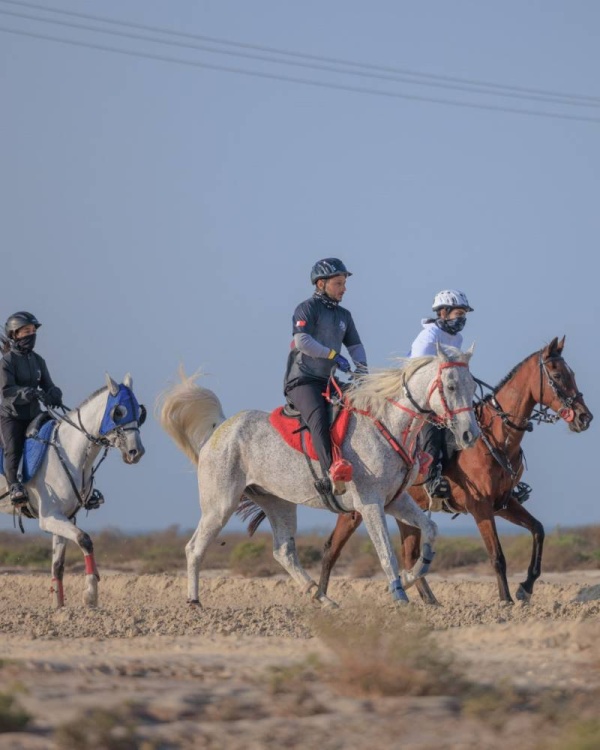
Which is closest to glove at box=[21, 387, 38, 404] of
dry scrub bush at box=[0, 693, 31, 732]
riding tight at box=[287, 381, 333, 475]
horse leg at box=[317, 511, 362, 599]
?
riding tight at box=[287, 381, 333, 475]

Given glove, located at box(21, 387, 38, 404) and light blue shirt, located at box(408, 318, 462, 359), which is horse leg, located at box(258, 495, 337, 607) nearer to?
light blue shirt, located at box(408, 318, 462, 359)

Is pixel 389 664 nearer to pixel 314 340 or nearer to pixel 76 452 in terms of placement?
pixel 314 340

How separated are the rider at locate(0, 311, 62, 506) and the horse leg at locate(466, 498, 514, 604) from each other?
4.69m

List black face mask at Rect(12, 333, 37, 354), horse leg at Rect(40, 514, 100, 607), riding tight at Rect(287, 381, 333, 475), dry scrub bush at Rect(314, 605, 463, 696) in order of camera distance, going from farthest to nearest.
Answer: black face mask at Rect(12, 333, 37, 354), horse leg at Rect(40, 514, 100, 607), riding tight at Rect(287, 381, 333, 475), dry scrub bush at Rect(314, 605, 463, 696)

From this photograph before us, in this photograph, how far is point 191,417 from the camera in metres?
14.5

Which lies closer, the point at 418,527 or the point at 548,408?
the point at 418,527

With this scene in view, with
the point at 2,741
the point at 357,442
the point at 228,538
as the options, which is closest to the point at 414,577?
the point at 357,442

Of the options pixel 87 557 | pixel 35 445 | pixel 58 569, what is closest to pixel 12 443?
pixel 35 445

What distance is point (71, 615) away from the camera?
12.4 meters

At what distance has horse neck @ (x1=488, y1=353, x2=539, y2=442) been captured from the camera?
14.5 metres

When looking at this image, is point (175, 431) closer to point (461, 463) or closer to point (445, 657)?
point (461, 463)

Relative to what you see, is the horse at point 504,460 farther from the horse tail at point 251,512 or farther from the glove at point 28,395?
the glove at point 28,395

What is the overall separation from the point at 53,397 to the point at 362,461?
427 cm

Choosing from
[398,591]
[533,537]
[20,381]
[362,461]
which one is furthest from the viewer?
[20,381]
